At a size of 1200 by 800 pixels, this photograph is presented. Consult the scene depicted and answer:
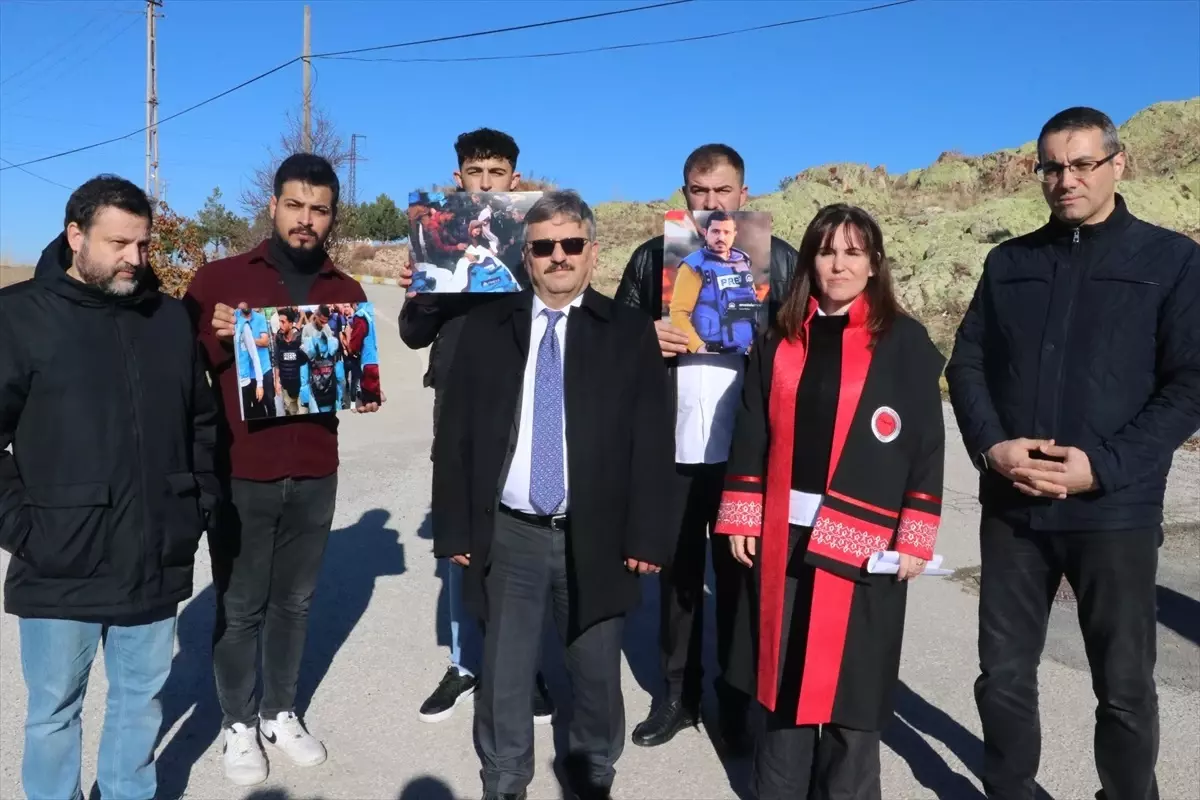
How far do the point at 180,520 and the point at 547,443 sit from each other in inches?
50.3

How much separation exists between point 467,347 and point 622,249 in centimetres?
3146

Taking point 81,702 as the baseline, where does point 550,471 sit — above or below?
above

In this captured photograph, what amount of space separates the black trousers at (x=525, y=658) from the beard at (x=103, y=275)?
1.48 metres

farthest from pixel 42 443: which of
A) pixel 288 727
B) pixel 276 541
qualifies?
pixel 288 727

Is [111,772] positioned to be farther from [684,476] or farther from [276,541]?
[684,476]

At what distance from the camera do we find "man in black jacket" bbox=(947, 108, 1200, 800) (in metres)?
3.02

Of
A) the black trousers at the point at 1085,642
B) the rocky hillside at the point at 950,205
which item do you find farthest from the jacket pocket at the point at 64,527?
the rocky hillside at the point at 950,205

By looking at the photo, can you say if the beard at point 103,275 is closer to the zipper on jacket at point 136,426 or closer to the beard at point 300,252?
the zipper on jacket at point 136,426

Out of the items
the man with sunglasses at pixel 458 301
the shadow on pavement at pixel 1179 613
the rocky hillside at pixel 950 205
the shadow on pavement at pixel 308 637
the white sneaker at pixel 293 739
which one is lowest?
the shadow on pavement at pixel 308 637

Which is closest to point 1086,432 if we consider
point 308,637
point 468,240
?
point 468,240

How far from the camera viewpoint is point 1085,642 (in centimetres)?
321

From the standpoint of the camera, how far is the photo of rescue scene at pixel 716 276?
3.59 meters

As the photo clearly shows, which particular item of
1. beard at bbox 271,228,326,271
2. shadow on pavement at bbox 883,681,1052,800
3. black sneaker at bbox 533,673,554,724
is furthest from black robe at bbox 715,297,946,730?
beard at bbox 271,228,326,271

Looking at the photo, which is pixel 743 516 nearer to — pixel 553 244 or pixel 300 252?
pixel 553 244
